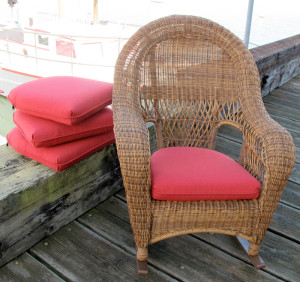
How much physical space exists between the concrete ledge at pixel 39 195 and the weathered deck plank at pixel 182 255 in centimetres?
13

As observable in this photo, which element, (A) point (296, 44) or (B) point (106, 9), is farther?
(B) point (106, 9)

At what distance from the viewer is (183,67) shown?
5.31 ft

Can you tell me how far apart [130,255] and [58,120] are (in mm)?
625

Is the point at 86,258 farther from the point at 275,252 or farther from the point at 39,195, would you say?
the point at 275,252

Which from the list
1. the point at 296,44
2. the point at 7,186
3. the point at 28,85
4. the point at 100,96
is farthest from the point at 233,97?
the point at 296,44

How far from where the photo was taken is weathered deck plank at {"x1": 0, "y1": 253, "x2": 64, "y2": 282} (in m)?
1.22

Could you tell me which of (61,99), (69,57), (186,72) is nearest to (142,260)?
(61,99)

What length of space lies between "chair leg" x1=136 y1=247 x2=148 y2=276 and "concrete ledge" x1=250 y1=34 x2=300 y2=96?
6.26ft

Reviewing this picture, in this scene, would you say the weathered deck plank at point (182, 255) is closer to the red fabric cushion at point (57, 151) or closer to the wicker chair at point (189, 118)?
the wicker chair at point (189, 118)

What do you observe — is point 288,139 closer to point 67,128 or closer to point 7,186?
point 67,128

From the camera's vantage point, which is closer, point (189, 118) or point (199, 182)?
point (199, 182)

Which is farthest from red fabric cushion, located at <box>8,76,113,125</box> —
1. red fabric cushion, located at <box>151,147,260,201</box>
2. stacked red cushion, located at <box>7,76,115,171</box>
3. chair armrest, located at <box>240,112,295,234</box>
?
chair armrest, located at <box>240,112,295,234</box>

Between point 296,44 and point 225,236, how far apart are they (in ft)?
8.86

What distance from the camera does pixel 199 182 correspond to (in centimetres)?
117
